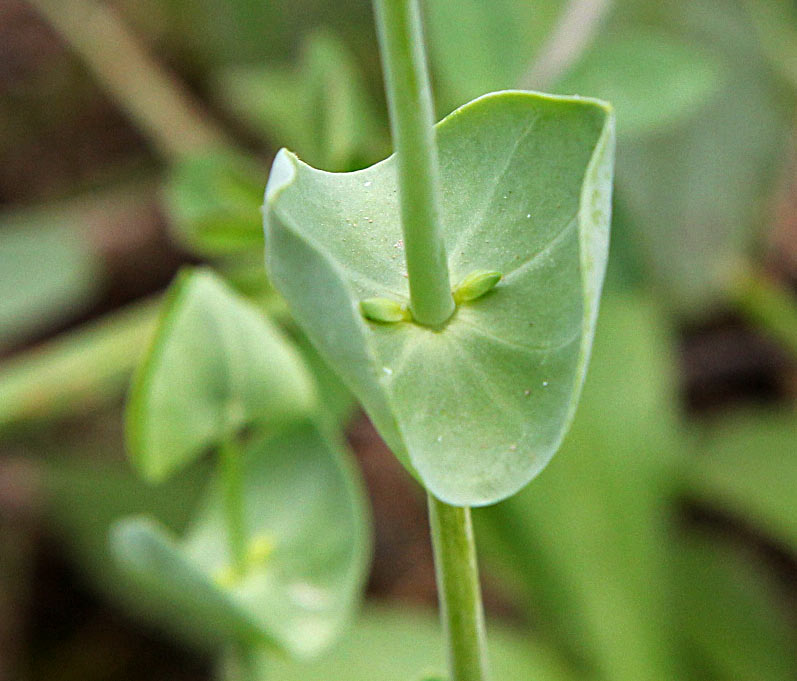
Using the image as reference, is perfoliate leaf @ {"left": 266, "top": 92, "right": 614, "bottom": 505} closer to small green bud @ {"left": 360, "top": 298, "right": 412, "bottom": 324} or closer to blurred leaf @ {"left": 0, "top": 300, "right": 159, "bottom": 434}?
small green bud @ {"left": 360, "top": 298, "right": 412, "bottom": 324}

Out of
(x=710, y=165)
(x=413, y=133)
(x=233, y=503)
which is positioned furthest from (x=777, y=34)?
(x=413, y=133)

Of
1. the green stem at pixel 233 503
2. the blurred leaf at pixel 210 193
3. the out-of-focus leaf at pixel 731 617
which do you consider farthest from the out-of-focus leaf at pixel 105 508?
the green stem at pixel 233 503

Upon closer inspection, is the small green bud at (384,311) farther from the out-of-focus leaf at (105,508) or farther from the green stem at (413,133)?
the out-of-focus leaf at (105,508)

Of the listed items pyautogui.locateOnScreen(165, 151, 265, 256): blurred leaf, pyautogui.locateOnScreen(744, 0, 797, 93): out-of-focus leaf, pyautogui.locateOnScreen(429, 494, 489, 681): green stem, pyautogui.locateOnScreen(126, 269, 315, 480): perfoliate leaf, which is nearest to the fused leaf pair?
pyautogui.locateOnScreen(126, 269, 315, 480): perfoliate leaf

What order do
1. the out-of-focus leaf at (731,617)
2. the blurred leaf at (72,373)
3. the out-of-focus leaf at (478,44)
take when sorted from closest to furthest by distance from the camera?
the out-of-focus leaf at (478,44), the blurred leaf at (72,373), the out-of-focus leaf at (731,617)

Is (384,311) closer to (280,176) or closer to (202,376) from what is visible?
(280,176)

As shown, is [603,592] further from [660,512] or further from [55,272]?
[55,272]

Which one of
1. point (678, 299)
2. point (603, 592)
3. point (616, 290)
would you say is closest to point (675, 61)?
point (616, 290)
